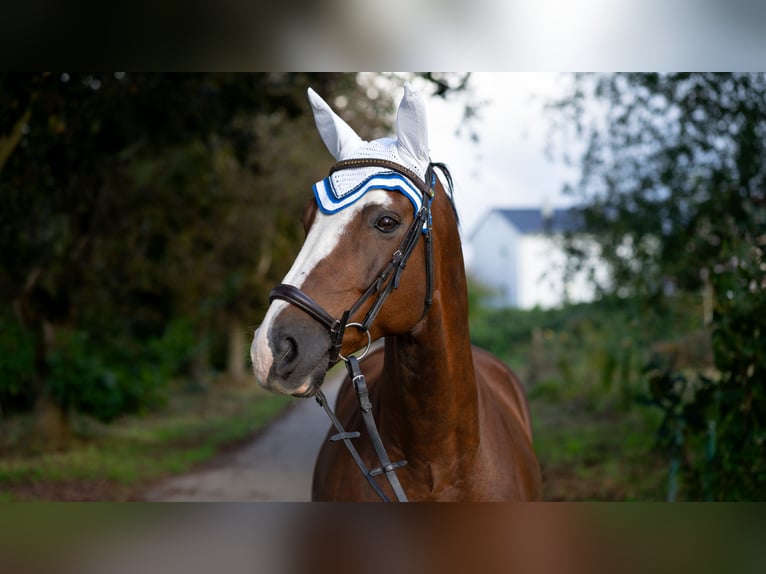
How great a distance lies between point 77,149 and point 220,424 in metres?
7.06

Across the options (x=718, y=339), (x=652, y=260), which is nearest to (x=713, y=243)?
(x=652, y=260)

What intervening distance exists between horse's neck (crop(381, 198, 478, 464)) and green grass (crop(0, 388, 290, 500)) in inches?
248

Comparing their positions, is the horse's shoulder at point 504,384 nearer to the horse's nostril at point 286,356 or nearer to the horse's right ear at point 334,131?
the horse's right ear at point 334,131

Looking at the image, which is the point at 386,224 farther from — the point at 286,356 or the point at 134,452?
the point at 134,452

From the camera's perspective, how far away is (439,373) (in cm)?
269

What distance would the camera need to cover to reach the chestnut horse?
91.5 inches

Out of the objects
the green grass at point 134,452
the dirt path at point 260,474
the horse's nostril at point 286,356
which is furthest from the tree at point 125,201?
the horse's nostril at point 286,356

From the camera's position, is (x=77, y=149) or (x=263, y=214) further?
(x=263, y=214)

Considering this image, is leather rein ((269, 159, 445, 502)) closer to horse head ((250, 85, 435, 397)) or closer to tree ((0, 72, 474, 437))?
horse head ((250, 85, 435, 397))

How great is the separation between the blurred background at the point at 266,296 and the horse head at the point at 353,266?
10.6ft

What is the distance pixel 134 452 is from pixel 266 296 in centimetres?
292
